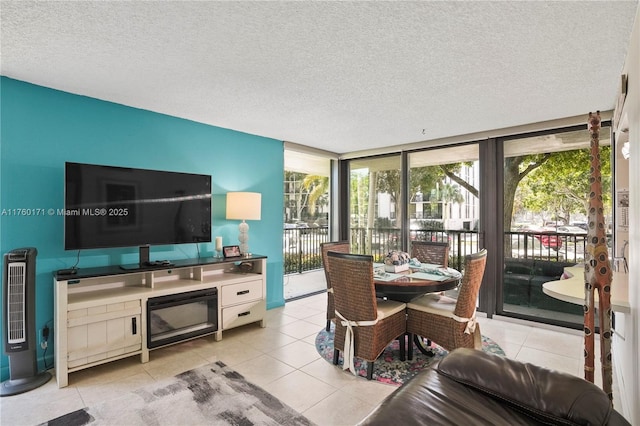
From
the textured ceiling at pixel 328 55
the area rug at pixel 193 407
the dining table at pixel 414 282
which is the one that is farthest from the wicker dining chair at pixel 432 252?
the area rug at pixel 193 407

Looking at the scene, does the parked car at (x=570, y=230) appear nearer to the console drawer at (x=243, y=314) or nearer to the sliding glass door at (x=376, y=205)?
the sliding glass door at (x=376, y=205)

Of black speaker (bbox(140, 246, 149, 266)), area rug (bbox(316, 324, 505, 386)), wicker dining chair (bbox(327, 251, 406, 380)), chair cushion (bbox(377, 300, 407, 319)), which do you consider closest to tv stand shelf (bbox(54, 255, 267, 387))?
black speaker (bbox(140, 246, 149, 266))

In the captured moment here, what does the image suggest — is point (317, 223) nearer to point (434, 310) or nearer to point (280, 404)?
point (434, 310)

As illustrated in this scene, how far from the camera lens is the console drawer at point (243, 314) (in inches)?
138

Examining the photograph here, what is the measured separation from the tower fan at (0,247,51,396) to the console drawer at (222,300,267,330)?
1502 millimetres

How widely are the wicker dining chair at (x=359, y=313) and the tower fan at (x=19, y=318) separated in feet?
7.50

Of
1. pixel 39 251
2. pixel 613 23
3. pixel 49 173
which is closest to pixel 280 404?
pixel 39 251

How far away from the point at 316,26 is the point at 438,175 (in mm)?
3428

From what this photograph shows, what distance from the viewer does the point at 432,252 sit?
397cm

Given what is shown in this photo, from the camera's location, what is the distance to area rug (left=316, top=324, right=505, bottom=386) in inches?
107

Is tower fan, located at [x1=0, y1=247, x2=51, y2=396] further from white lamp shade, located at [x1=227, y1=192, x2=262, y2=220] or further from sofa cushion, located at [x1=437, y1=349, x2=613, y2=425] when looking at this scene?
sofa cushion, located at [x1=437, y1=349, x2=613, y2=425]

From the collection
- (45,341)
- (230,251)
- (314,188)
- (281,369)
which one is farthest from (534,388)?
(314,188)

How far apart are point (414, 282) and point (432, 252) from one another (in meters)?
1.33

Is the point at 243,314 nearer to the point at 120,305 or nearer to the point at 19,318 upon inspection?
the point at 120,305
